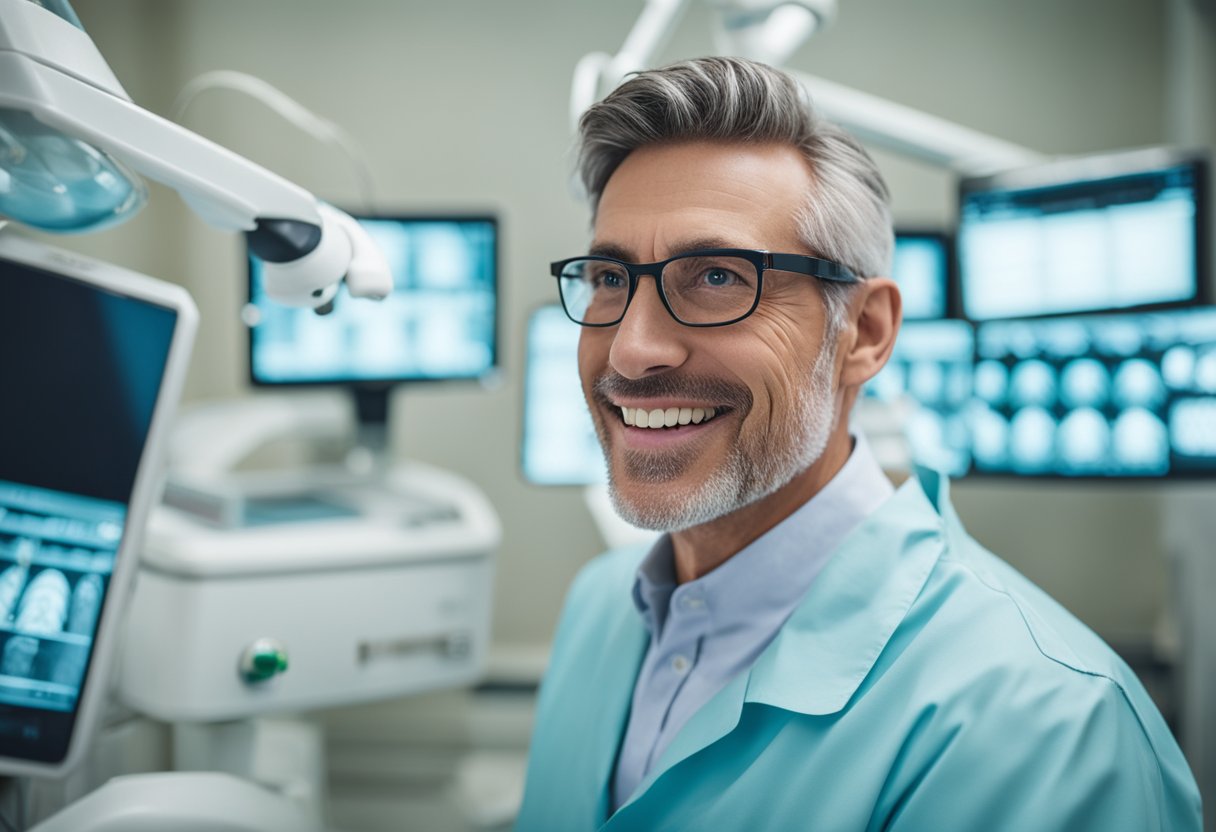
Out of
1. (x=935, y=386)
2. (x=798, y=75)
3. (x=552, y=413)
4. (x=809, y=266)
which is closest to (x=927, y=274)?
(x=935, y=386)

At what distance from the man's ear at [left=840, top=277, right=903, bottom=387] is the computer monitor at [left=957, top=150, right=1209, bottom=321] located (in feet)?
2.64

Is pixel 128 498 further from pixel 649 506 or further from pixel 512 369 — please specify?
pixel 512 369

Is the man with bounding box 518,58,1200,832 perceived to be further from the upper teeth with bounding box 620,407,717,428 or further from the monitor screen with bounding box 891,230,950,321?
the monitor screen with bounding box 891,230,950,321

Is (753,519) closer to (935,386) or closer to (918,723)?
(918,723)

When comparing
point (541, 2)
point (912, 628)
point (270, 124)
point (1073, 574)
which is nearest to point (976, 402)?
point (1073, 574)

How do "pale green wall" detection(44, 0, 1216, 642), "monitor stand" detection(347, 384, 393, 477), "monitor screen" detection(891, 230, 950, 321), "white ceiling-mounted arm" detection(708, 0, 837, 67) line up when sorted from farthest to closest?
"pale green wall" detection(44, 0, 1216, 642)
"monitor screen" detection(891, 230, 950, 321)
"monitor stand" detection(347, 384, 393, 477)
"white ceiling-mounted arm" detection(708, 0, 837, 67)

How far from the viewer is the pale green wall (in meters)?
2.14

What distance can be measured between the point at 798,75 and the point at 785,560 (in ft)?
3.23

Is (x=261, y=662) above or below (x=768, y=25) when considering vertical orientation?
below

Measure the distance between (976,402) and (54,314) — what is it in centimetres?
153

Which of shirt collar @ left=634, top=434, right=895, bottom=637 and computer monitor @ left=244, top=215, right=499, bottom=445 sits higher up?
computer monitor @ left=244, top=215, right=499, bottom=445

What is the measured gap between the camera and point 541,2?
2223 millimetres

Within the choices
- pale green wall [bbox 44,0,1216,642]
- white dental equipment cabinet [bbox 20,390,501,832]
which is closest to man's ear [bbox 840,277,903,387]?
white dental equipment cabinet [bbox 20,390,501,832]

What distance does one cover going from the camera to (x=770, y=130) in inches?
A: 33.8
